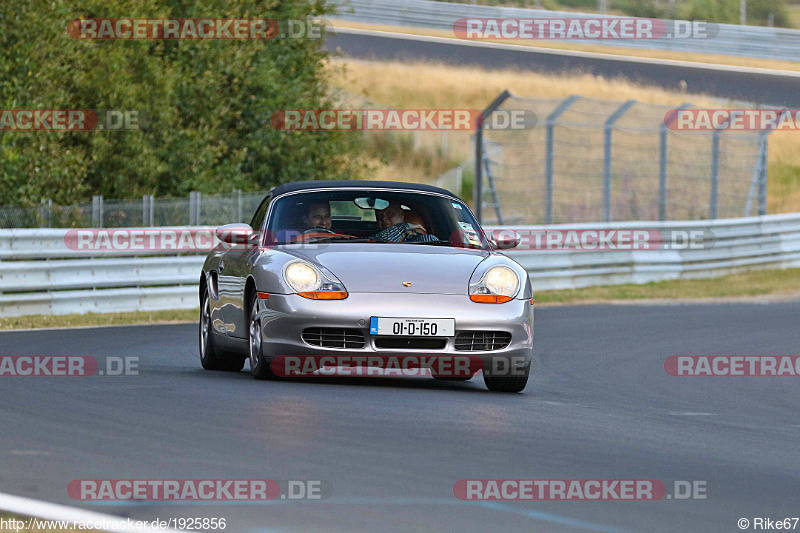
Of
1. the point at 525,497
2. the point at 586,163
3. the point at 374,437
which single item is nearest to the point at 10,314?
the point at 374,437

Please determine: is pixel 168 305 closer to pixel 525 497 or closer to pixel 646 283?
pixel 646 283

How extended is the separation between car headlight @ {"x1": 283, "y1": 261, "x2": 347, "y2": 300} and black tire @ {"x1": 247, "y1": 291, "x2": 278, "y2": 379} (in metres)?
0.42

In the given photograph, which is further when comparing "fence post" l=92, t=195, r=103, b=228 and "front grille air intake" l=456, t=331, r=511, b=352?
"fence post" l=92, t=195, r=103, b=228

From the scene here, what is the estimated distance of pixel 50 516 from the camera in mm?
4930

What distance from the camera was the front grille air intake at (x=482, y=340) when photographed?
30.0 feet

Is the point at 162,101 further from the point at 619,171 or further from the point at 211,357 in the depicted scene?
the point at 211,357

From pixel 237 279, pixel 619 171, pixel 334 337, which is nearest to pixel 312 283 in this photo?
pixel 334 337

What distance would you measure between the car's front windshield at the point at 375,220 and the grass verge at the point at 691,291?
1106 centimetres

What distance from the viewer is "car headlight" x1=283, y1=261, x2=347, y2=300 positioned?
909 centimetres

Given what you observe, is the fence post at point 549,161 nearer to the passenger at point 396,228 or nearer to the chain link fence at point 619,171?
the chain link fence at point 619,171

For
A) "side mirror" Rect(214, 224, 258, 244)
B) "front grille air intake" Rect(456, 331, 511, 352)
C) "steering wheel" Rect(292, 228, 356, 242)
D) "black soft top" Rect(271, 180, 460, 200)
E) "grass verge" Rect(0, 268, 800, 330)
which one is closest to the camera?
"front grille air intake" Rect(456, 331, 511, 352)

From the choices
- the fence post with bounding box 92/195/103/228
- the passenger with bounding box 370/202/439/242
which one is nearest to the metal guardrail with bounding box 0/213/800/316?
the fence post with bounding box 92/195/103/228

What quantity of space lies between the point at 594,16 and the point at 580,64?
1547 mm

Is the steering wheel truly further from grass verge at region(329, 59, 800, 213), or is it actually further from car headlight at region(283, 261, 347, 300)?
grass verge at region(329, 59, 800, 213)
